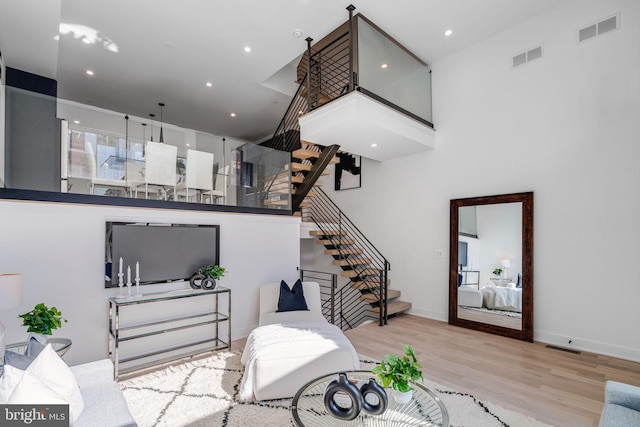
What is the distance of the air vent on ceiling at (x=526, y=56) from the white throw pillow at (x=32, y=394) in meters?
6.01

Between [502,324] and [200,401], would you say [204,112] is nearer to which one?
[200,401]

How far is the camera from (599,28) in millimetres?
3965

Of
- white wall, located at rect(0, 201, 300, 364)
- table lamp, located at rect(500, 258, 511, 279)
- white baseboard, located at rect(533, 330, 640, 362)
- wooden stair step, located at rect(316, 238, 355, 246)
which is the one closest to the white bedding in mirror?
table lamp, located at rect(500, 258, 511, 279)

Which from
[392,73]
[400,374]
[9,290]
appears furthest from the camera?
[392,73]

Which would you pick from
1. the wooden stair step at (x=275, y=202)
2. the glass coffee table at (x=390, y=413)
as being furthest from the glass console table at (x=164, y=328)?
the glass coffee table at (x=390, y=413)

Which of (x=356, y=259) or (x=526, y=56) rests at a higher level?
(x=526, y=56)

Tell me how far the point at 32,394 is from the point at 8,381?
17 centimetres

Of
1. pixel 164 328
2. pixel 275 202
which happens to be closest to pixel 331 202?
pixel 275 202

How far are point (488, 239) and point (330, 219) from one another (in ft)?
11.5

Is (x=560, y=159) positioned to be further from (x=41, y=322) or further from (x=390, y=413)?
(x=41, y=322)

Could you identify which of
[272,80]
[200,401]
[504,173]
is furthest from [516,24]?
[200,401]

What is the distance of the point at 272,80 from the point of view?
21.1 ft

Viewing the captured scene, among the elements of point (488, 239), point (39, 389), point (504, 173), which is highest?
point (504, 173)

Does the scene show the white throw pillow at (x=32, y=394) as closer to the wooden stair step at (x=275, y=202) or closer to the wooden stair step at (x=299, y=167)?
the wooden stair step at (x=275, y=202)
